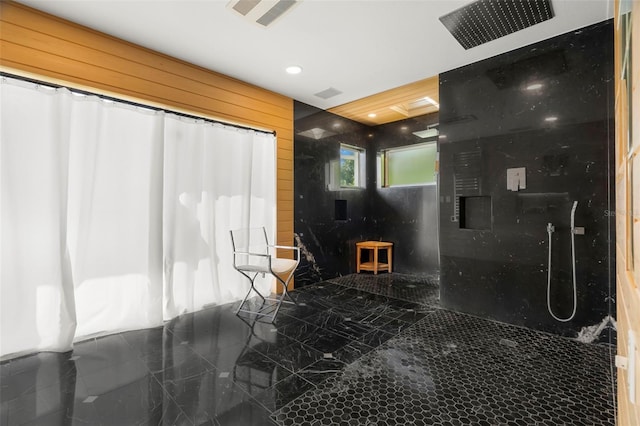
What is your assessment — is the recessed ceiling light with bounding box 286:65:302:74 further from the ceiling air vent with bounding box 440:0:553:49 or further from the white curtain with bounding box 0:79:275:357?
the ceiling air vent with bounding box 440:0:553:49

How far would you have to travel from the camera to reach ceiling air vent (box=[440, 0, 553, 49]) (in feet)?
7.00

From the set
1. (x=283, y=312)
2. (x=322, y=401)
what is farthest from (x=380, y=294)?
(x=322, y=401)

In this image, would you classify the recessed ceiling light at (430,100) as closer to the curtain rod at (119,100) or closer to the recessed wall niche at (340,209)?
the recessed wall niche at (340,209)

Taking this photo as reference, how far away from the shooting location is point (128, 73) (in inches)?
102

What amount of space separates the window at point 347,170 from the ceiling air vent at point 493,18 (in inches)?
95.2

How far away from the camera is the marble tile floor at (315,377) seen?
161cm

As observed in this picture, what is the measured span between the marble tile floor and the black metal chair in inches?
14.9

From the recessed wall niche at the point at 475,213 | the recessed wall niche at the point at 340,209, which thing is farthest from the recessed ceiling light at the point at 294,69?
the recessed wall niche at the point at 475,213

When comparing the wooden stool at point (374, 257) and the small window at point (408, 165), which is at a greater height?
the small window at point (408, 165)

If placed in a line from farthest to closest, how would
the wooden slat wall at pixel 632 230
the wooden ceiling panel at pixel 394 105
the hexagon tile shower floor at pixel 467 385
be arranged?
the wooden ceiling panel at pixel 394 105
the hexagon tile shower floor at pixel 467 385
the wooden slat wall at pixel 632 230

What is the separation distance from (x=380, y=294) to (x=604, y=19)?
3.29m

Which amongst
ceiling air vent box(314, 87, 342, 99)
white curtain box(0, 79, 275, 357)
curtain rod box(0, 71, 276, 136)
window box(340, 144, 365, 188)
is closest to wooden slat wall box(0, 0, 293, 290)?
curtain rod box(0, 71, 276, 136)

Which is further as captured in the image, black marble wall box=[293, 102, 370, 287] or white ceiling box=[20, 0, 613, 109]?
black marble wall box=[293, 102, 370, 287]

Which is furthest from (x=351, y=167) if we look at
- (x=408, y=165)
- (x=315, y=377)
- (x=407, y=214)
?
(x=315, y=377)
